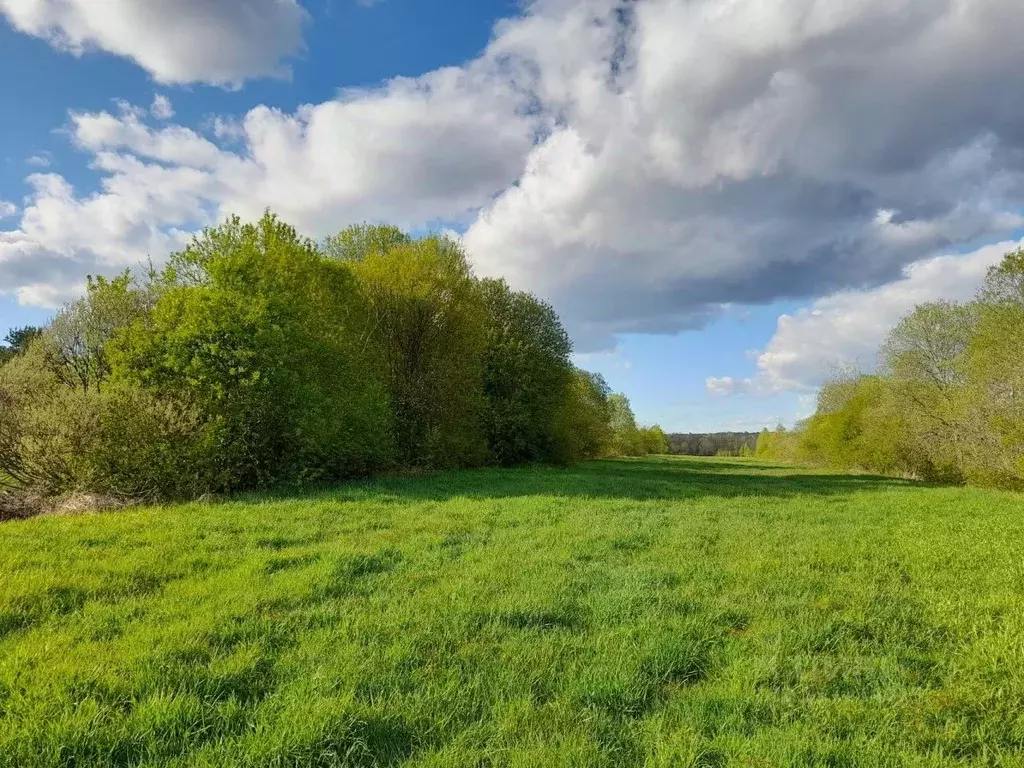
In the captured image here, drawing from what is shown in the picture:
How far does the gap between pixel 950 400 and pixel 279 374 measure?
3275 cm

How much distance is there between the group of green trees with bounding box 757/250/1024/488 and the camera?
948 inches

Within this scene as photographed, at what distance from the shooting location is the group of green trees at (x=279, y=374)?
52.2 feet

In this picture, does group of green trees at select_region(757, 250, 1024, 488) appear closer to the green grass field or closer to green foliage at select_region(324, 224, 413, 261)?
the green grass field

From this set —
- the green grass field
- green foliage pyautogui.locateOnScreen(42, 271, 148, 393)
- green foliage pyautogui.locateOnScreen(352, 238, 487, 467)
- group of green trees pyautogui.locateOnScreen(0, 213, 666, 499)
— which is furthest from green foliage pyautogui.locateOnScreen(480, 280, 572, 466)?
the green grass field

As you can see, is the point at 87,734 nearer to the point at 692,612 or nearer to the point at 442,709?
the point at 442,709

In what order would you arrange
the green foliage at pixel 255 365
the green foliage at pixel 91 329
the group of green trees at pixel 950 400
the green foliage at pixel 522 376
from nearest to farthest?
the green foliage at pixel 255 365, the green foliage at pixel 91 329, the group of green trees at pixel 950 400, the green foliage at pixel 522 376

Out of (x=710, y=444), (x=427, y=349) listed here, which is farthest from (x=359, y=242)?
(x=710, y=444)

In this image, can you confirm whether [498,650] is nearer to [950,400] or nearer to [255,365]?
[255,365]

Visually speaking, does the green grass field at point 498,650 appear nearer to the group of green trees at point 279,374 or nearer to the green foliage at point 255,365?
the group of green trees at point 279,374

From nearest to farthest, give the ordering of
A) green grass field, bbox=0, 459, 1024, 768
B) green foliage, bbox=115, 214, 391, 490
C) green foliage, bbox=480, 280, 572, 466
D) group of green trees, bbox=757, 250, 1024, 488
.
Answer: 1. green grass field, bbox=0, 459, 1024, 768
2. green foliage, bbox=115, 214, 391, 490
3. group of green trees, bbox=757, 250, 1024, 488
4. green foliage, bbox=480, 280, 572, 466

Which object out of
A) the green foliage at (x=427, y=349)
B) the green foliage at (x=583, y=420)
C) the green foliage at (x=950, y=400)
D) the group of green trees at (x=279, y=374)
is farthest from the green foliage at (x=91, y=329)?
the green foliage at (x=950, y=400)

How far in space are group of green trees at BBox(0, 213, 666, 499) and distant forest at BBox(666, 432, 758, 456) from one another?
395 feet

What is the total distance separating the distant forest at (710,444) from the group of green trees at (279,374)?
395 feet

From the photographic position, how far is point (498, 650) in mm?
5312
